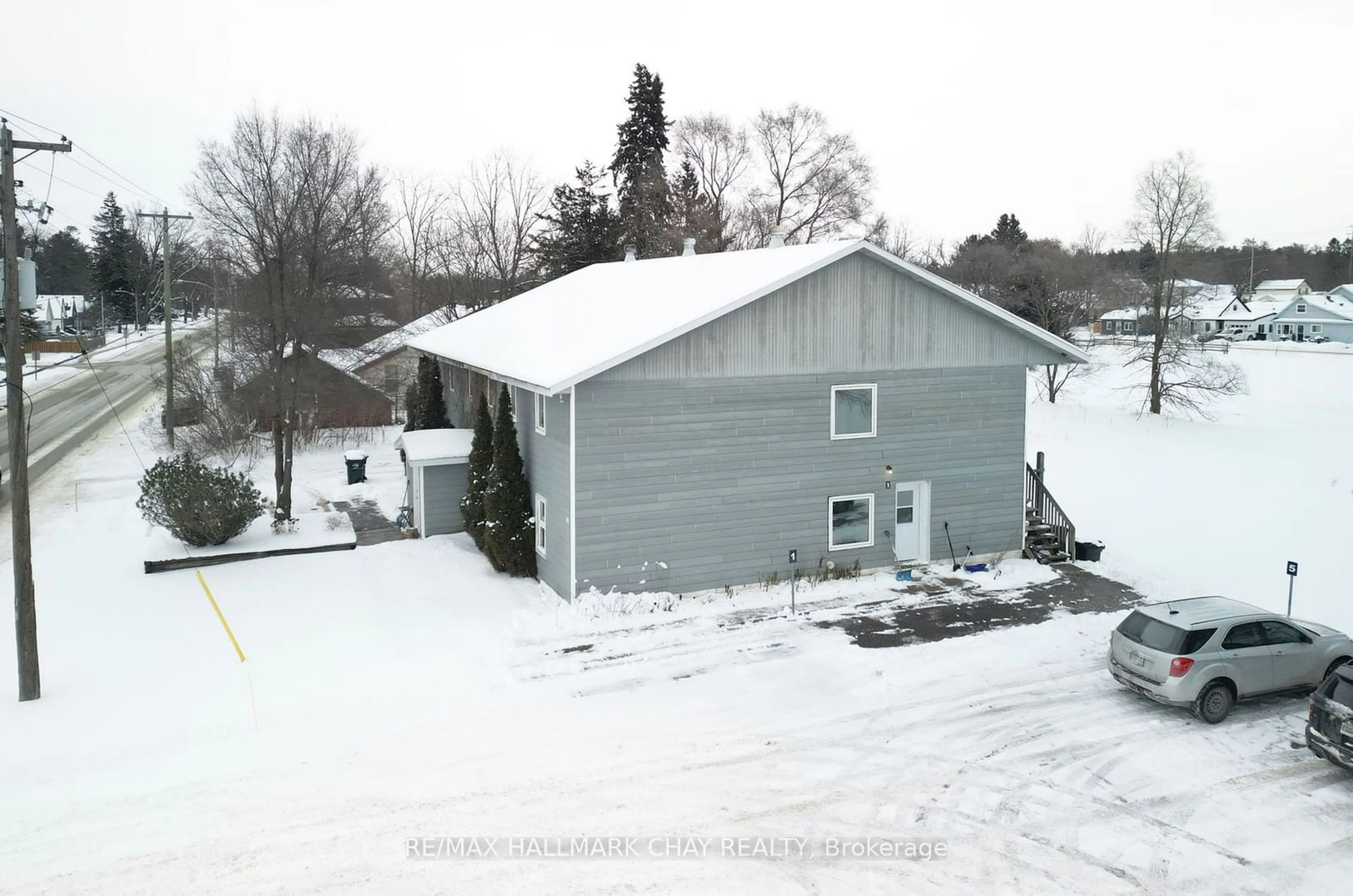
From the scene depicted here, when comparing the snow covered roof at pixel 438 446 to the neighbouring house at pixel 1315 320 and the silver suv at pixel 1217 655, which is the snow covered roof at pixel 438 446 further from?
the neighbouring house at pixel 1315 320

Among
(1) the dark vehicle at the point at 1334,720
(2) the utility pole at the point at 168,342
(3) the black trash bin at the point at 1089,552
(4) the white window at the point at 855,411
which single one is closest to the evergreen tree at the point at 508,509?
(4) the white window at the point at 855,411

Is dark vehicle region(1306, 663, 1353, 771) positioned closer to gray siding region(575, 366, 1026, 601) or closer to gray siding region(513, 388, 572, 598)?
gray siding region(575, 366, 1026, 601)

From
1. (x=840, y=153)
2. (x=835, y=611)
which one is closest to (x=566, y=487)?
(x=835, y=611)

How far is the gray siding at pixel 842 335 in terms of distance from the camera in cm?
1833

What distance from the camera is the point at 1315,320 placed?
88.4 m

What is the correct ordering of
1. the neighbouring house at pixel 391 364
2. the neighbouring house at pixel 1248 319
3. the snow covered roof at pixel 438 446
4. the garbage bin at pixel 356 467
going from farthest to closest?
the neighbouring house at pixel 1248 319, the neighbouring house at pixel 391 364, the garbage bin at pixel 356 467, the snow covered roof at pixel 438 446

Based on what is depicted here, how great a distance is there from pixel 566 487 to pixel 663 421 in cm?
221

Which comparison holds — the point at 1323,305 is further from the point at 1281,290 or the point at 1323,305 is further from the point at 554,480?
the point at 554,480

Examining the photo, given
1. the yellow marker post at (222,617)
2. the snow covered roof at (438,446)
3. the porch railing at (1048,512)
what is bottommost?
the yellow marker post at (222,617)

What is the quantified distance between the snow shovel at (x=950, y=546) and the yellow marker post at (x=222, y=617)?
1416 centimetres

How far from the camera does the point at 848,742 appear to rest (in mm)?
12469

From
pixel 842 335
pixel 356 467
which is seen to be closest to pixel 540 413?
pixel 842 335

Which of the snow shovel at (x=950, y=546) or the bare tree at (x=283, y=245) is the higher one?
the bare tree at (x=283, y=245)

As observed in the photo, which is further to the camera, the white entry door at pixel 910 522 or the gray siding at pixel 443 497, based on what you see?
the gray siding at pixel 443 497
